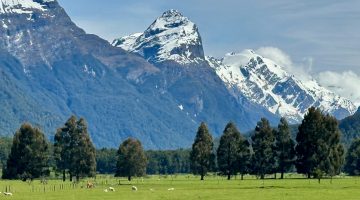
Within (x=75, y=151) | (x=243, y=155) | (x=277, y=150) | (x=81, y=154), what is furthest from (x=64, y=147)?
(x=277, y=150)

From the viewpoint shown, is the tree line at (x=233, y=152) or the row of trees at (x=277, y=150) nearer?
the row of trees at (x=277, y=150)

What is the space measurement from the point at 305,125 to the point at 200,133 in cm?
2956

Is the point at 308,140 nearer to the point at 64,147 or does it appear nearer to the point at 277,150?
the point at 277,150

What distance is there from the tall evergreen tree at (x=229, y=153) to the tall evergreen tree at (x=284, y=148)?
34.6 ft

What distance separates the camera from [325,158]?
17588 centimetres

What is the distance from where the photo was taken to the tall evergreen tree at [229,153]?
190m

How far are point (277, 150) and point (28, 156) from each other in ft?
208

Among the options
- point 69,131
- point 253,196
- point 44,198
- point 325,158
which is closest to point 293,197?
point 253,196

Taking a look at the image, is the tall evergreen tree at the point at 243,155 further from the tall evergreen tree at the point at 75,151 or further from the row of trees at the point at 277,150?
the tall evergreen tree at the point at 75,151

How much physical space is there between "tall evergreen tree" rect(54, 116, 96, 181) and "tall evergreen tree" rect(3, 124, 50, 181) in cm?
366

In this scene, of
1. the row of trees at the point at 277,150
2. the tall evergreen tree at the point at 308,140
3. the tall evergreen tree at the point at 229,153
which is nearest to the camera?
the row of trees at the point at 277,150

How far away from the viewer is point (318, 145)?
583 feet

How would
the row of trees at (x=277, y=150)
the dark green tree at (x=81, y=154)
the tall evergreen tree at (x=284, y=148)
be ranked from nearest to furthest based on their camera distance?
the row of trees at (x=277, y=150)
the dark green tree at (x=81, y=154)
the tall evergreen tree at (x=284, y=148)

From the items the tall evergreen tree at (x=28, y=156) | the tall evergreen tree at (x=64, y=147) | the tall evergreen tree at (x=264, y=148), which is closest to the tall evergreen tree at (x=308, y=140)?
the tall evergreen tree at (x=264, y=148)
